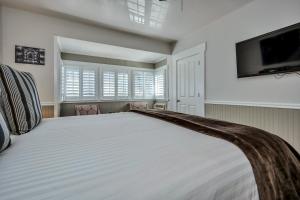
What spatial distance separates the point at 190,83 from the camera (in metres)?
3.57

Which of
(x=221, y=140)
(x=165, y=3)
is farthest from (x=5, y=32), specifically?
(x=221, y=140)

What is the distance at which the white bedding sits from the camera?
0.44 m

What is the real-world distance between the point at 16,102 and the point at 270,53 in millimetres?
2839

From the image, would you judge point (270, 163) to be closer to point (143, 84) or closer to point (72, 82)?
point (72, 82)

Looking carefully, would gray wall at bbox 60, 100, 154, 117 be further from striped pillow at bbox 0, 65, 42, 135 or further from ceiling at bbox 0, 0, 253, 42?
striped pillow at bbox 0, 65, 42, 135

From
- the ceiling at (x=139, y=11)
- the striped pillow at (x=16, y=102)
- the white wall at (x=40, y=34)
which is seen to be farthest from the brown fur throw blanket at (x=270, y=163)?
the white wall at (x=40, y=34)

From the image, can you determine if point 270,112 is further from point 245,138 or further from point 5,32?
point 5,32

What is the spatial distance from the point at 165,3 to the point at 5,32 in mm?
2591

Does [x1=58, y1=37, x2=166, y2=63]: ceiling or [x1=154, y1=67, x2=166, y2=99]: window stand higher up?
[x1=58, y1=37, x2=166, y2=63]: ceiling

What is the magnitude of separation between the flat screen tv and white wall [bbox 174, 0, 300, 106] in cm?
11

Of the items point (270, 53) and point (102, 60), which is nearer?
point (270, 53)

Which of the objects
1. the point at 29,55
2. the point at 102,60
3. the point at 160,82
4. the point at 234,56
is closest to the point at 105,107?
the point at 102,60

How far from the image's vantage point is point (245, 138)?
2.72 ft

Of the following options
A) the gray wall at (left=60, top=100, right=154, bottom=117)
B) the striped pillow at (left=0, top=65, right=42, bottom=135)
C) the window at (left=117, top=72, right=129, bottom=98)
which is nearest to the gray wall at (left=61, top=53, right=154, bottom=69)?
the window at (left=117, top=72, right=129, bottom=98)
